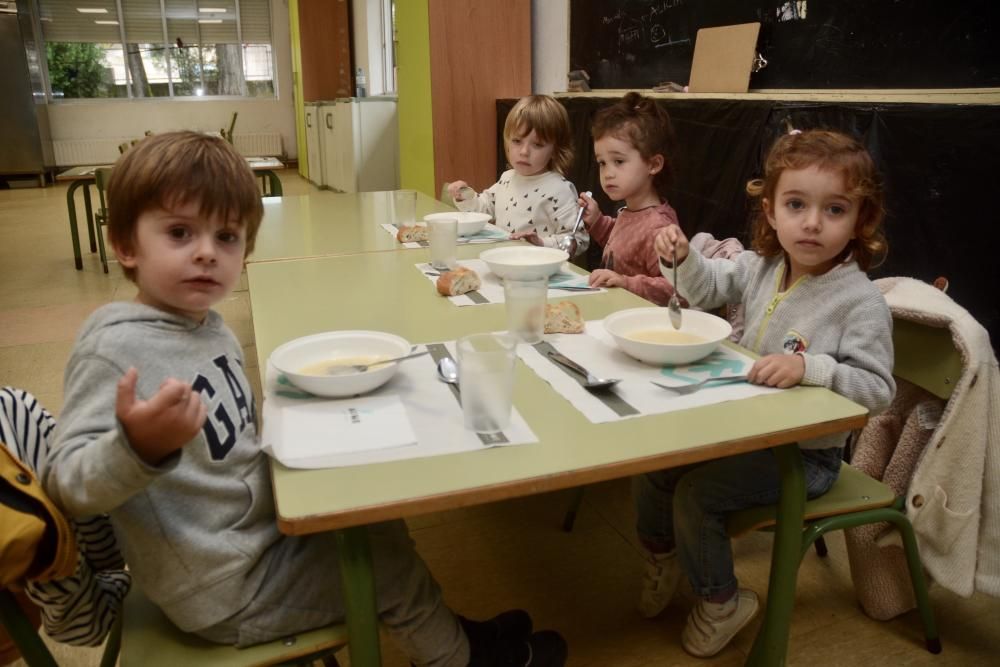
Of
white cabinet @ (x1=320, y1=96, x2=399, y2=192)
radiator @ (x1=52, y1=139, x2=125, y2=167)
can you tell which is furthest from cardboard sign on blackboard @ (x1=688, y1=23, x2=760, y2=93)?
radiator @ (x1=52, y1=139, x2=125, y2=167)

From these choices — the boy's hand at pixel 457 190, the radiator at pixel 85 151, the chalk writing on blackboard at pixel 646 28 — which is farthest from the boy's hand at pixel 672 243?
the radiator at pixel 85 151

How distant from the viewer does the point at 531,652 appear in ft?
4.28

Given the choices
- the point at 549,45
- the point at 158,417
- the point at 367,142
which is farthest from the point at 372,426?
the point at 367,142

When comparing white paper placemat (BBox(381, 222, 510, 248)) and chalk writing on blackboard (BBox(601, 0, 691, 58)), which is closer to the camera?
white paper placemat (BBox(381, 222, 510, 248))

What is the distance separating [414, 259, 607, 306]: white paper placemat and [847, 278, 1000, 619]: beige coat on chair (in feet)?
2.13

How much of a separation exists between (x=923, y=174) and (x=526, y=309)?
1.31m

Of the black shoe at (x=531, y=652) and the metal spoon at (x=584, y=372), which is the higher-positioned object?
the metal spoon at (x=584, y=372)

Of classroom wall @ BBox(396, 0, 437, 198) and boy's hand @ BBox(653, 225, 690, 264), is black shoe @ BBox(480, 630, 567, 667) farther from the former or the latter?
classroom wall @ BBox(396, 0, 437, 198)

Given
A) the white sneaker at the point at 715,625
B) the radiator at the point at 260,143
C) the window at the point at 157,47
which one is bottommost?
the white sneaker at the point at 715,625

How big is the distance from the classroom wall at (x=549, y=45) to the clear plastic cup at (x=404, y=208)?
1.59 meters

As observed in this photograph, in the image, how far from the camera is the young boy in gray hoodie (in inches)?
35.7

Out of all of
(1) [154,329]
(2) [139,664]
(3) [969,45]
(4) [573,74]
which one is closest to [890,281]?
(3) [969,45]

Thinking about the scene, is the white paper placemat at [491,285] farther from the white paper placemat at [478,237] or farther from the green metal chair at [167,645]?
the green metal chair at [167,645]

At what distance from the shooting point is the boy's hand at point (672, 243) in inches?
60.5
